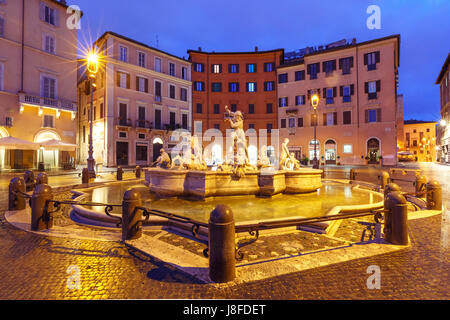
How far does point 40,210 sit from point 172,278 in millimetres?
3658

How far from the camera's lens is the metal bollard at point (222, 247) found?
2.85 m

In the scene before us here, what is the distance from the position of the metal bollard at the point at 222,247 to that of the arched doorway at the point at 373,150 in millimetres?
34385

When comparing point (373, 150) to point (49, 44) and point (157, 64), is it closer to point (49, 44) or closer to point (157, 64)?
point (157, 64)

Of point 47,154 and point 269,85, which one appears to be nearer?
point 47,154

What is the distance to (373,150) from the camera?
3162 centimetres

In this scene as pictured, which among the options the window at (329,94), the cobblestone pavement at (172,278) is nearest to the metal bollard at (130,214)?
the cobblestone pavement at (172,278)

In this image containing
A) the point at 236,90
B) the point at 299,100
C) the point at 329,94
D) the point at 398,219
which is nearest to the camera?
the point at 398,219

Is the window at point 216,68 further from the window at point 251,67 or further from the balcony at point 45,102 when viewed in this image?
the balcony at point 45,102

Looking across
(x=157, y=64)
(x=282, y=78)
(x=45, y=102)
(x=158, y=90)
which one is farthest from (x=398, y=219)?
(x=282, y=78)

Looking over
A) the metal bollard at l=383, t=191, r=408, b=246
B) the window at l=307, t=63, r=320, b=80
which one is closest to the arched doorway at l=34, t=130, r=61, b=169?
the metal bollard at l=383, t=191, r=408, b=246

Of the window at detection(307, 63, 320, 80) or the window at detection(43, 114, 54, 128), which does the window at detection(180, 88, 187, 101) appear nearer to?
the window at detection(43, 114, 54, 128)

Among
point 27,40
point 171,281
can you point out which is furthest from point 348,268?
point 27,40

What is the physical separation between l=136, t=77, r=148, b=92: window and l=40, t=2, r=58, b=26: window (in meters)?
9.64
